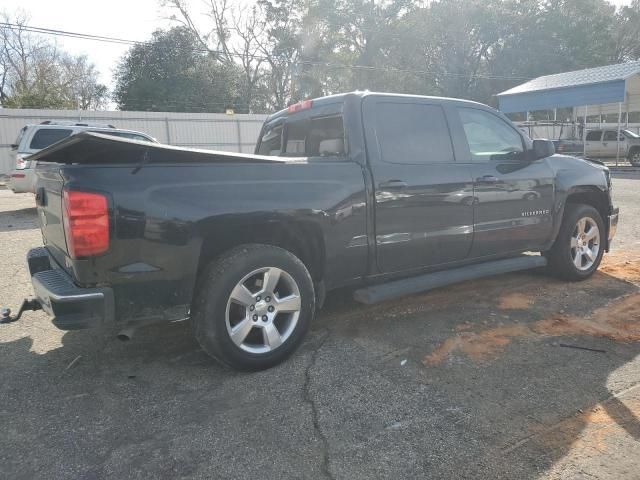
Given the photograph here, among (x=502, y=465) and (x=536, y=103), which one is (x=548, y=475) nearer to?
(x=502, y=465)

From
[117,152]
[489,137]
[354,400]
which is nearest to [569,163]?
[489,137]

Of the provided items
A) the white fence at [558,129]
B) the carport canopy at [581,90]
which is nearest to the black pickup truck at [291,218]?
the carport canopy at [581,90]

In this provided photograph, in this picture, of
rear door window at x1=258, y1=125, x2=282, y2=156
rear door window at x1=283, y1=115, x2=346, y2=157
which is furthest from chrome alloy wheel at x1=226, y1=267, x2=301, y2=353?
rear door window at x1=258, y1=125, x2=282, y2=156

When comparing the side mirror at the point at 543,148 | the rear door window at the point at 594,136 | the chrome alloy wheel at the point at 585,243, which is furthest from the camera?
the rear door window at the point at 594,136

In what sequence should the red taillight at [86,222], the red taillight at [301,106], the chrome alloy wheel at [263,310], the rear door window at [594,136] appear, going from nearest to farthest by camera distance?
the red taillight at [86,222] < the chrome alloy wheel at [263,310] < the red taillight at [301,106] < the rear door window at [594,136]

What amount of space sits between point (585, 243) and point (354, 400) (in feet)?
12.1

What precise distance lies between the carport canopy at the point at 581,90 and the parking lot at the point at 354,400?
20.8 metres

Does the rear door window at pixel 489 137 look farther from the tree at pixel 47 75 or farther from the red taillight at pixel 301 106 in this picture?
the tree at pixel 47 75

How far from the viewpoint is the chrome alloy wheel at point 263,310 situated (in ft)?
10.8

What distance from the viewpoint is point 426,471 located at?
236cm

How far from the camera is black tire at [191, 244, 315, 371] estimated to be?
317 centimetres

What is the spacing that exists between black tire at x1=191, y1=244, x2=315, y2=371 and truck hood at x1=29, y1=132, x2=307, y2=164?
0.65m

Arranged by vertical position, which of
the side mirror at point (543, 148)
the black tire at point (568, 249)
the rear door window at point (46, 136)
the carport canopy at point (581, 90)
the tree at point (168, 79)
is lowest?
the black tire at point (568, 249)

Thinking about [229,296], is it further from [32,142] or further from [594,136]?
[594,136]
